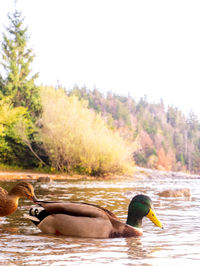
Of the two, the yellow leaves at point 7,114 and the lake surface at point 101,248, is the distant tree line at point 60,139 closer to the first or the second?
the yellow leaves at point 7,114

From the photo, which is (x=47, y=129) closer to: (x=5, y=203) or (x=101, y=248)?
(x=5, y=203)

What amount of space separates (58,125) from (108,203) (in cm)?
2294

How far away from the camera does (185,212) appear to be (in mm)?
11500

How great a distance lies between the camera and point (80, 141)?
122 feet

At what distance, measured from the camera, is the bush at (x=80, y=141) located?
36438 mm

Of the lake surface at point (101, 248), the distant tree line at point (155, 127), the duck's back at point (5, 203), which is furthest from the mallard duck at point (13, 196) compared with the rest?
the distant tree line at point (155, 127)

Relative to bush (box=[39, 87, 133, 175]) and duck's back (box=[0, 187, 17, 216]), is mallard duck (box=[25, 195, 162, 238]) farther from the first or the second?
bush (box=[39, 87, 133, 175])

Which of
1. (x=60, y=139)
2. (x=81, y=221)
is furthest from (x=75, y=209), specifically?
(x=60, y=139)

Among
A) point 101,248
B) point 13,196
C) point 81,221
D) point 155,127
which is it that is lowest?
point 101,248

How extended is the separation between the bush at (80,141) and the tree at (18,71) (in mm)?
6263

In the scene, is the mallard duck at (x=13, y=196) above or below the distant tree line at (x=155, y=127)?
below

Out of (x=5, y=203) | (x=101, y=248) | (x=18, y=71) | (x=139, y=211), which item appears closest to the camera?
(x=101, y=248)

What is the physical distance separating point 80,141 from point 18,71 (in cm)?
1335

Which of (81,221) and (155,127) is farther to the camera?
(155,127)
